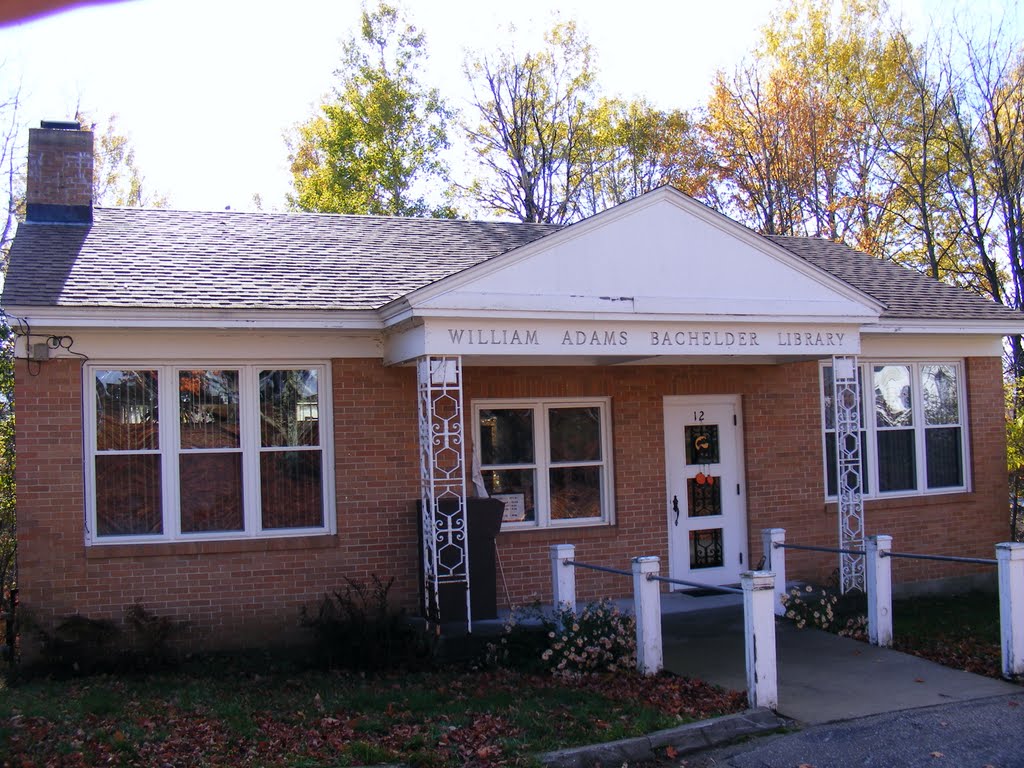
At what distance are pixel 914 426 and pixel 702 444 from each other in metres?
3.11

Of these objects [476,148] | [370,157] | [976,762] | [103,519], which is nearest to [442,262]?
[103,519]

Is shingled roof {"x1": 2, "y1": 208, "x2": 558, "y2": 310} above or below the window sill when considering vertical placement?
above

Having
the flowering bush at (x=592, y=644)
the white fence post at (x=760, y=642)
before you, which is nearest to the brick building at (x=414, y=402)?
the flowering bush at (x=592, y=644)

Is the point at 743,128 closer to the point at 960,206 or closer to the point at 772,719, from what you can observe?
the point at 960,206

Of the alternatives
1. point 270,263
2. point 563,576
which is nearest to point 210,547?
point 270,263

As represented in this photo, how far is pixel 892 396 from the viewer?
1279cm

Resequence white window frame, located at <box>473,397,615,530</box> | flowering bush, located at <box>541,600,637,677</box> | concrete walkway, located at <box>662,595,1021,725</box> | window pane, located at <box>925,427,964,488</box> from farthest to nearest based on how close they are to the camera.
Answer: window pane, located at <box>925,427,964,488</box> < white window frame, located at <box>473,397,615,530</box> < flowering bush, located at <box>541,600,637,677</box> < concrete walkway, located at <box>662,595,1021,725</box>

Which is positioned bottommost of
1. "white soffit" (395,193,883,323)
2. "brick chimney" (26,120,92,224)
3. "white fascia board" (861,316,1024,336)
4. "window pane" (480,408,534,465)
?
"window pane" (480,408,534,465)

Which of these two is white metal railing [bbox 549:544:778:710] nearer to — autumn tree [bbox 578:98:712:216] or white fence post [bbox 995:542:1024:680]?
white fence post [bbox 995:542:1024:680]

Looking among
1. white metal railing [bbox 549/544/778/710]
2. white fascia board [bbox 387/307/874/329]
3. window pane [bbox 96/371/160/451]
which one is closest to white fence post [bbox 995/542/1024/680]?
white metal railing [bbox 549/544/778/710]

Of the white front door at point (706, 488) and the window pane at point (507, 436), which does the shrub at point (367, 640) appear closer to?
the window pane at point (507, 436)

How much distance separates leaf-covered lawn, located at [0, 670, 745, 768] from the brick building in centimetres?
146

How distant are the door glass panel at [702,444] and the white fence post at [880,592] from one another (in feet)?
8.71

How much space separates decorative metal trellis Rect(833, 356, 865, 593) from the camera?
35.6 ft
